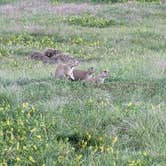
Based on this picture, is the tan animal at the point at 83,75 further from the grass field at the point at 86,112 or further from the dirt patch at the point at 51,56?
the dirt patch at the point at 51,56

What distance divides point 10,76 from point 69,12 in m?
12.2

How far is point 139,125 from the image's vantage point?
23.4ft

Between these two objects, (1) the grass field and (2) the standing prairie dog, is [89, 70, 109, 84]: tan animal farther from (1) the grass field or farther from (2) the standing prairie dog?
(2) the standing prairie dog

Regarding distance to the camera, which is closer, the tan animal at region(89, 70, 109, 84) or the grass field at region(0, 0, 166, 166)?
the grass field at region(0, 0, 166, 166)

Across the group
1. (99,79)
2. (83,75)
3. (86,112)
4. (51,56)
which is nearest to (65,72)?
(83,75)

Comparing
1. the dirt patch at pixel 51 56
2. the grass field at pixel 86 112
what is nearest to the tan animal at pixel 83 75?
the grass field at pixel 86 112

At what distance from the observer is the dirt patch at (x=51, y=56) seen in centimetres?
1405

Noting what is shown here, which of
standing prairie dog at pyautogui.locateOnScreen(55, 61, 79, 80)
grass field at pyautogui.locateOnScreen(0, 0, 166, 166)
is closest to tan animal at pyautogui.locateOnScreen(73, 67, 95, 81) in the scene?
standing prairie dog at pyautogui.locateOnScreen(55, 61, 79, 80)

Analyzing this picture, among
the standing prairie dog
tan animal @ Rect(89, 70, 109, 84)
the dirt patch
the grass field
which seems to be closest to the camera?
the grass field

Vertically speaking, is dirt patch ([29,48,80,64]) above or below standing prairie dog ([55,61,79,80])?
below

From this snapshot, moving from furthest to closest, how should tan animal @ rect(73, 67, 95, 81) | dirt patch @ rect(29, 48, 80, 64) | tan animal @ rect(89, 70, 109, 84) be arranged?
dirt patch @ rect(29, 48, 80, 64) < tan animal @ rect(73, 67, 95, 81) < tan animal @ rect(89, 70, 109, 84)

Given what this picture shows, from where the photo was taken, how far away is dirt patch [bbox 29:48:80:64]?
46.1ft

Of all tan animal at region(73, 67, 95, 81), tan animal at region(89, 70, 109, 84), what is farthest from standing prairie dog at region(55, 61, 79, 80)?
tan animal at region(89, 70, 109, 84)

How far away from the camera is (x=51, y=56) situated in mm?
14656
